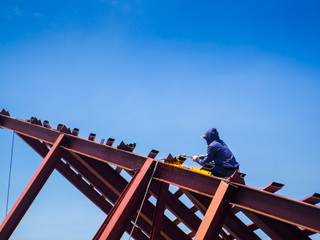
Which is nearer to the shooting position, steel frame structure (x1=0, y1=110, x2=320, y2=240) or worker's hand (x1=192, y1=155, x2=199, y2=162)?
steel frame structure (x1=0, y1=110, x2=320, y2=240)

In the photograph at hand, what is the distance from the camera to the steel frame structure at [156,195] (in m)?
5.33

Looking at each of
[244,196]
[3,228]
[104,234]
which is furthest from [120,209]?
[3,228]

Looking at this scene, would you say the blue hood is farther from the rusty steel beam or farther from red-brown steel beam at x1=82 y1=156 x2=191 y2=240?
red-brown steel beam at x1=82 y1=156 x2=191 y2=240

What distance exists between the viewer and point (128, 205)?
20.2ft

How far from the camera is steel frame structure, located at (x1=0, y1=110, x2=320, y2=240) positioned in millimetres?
5328

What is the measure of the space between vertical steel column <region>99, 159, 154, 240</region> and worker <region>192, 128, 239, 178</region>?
122cm

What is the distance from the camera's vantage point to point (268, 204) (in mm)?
5312

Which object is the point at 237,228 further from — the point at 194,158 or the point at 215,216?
the point at 215,216

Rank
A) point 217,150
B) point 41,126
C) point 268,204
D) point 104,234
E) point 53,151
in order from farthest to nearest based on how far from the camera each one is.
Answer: point 41,126
point 53,151
point 217,150
point 104,234
point 268,204

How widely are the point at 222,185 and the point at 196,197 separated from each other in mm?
1420

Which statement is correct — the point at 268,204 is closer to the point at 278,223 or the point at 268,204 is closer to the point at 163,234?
the point at 278,223

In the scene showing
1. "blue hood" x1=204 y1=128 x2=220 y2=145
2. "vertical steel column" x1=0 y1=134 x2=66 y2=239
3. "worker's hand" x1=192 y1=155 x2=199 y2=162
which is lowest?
"vertical steel column" x1=0 y1=134 x2=66 y2=239

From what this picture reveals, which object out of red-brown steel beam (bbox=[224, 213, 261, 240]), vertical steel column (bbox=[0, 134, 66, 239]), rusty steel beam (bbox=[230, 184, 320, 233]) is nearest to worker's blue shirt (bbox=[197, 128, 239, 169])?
rusty steel beam (bbox=[230, 184, 320, 233])

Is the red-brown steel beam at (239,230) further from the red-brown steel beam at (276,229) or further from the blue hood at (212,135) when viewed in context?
the blue hood at (212,135)
